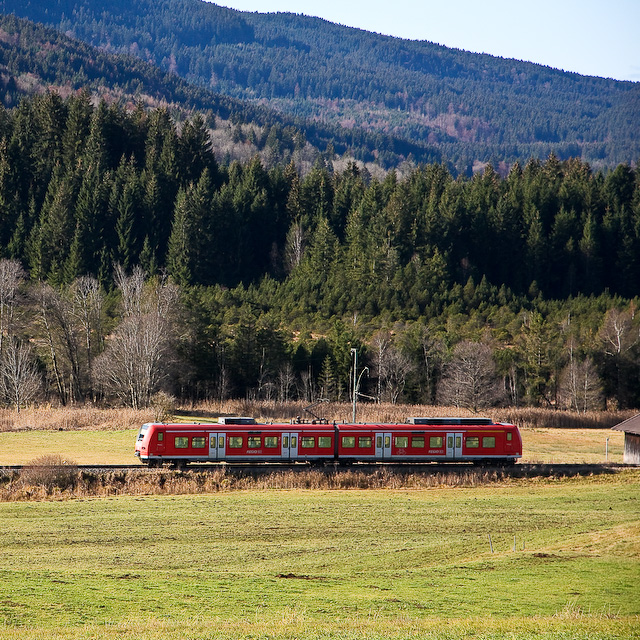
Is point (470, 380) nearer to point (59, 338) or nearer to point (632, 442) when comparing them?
point (632, 442)

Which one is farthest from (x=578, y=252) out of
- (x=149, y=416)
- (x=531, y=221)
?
(x=149, y=416)

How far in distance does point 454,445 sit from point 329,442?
716 cm

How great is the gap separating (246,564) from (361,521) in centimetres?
786

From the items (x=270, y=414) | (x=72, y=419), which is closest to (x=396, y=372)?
(x=270, y=414)

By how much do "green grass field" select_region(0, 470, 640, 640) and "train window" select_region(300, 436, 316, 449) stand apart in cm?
555

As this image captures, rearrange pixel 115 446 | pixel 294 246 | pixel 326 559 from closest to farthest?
pixel 326 559, pixel 115 446, pixel 294 246

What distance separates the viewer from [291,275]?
362 feet

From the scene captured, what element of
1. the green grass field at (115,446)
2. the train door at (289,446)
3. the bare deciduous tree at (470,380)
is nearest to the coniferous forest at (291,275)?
the bare deciduous tree at (470,380)

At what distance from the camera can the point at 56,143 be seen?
11738 centimetres

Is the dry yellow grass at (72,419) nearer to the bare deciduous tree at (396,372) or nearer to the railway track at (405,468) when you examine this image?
the railway track at (405,468)

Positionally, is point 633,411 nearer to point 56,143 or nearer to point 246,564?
point 246,564

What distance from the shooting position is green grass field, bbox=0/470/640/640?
851 inches

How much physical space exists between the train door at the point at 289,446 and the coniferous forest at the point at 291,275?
27.5m

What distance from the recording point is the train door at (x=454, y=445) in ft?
164
